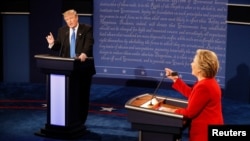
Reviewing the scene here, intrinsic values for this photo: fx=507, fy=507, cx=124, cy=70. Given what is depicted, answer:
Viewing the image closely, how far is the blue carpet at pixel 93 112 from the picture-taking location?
6.50 m

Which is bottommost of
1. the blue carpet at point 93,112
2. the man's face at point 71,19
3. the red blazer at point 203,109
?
the blue carpet at point 93,112

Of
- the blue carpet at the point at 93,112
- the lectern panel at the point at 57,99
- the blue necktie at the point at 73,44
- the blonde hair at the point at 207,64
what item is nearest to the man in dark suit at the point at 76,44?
the blue necktie at the point at 73,44

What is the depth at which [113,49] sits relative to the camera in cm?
896

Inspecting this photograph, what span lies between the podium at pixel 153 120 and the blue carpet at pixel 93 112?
196 centimetres

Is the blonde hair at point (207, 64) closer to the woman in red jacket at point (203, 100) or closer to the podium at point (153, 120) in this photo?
the woman in red jacket at point (203, 100)

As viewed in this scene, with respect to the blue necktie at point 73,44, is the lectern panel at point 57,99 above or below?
below

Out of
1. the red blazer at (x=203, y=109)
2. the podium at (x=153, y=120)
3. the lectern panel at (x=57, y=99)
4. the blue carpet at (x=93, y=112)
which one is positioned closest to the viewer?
the red blazer at (x=203, y=109)

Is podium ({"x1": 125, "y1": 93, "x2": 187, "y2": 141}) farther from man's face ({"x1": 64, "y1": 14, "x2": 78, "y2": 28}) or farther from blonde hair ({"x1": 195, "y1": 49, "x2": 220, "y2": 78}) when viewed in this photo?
man's face ({"x1": 64, "y1": 14, "x2": 78, "y2": 28})

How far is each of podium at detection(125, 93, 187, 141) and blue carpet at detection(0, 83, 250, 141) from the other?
196cm

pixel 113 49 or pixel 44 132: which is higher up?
pixel 113 49

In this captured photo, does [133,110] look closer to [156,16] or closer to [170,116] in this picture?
[170,116]

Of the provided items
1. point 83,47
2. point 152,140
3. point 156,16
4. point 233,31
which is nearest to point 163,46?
point 156,16

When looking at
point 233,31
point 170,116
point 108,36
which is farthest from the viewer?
point 108,36

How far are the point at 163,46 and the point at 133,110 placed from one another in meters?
4.58
